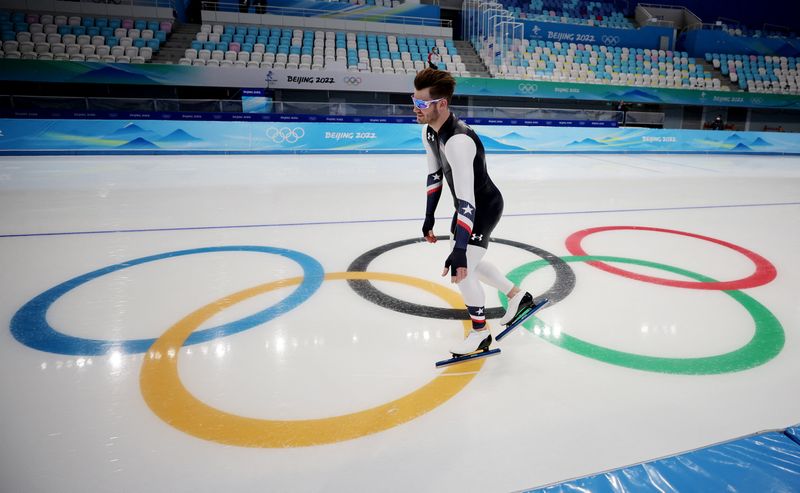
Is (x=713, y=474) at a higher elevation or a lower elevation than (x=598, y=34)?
lower

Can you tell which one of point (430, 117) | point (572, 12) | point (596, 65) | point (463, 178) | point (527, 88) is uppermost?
point (572, 12)

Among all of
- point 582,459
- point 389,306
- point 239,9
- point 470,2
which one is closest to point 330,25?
point 239,9

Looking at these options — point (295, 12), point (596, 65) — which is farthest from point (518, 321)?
point (596, 65)

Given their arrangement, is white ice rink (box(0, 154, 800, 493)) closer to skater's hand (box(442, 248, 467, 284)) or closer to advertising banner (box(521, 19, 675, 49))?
skater's hand (box(442, 248, 467, 284))

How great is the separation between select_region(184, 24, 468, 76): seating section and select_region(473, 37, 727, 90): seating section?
7.59 feet

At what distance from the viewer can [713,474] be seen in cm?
132

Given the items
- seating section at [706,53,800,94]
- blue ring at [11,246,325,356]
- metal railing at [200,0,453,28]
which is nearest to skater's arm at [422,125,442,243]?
blue ring at [11,246,325,356]

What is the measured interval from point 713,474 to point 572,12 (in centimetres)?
3078

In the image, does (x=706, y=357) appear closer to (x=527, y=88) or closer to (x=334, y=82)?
(x=334, y=82)

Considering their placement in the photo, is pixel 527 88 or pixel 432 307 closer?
pixel 432 307

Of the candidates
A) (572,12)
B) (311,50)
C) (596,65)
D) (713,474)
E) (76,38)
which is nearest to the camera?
(713,474)

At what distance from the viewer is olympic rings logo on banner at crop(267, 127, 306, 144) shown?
11.6m

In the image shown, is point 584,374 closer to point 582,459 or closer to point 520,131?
point 582,459

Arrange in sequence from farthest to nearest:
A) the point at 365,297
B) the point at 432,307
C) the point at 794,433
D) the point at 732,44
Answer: the point at 732,44 → the point at 365,297 → the point at 432,307 → the point at 794,433
